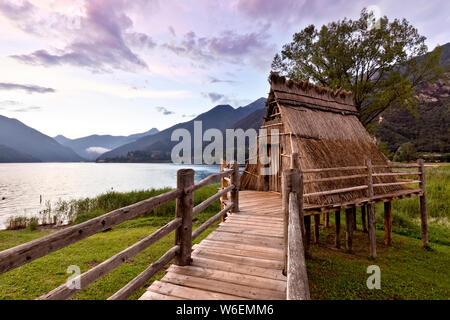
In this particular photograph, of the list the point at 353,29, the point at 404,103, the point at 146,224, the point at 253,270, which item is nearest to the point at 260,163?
the point at 146,224

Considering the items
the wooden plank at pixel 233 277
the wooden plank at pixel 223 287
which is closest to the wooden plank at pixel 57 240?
the wooden plank at pixel 223 287

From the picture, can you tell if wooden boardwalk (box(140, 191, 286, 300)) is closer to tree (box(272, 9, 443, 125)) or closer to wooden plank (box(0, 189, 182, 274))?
wooden plank (box(0, 189, 182, 274))

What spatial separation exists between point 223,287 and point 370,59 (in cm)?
2115

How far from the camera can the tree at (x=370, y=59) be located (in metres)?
16.7

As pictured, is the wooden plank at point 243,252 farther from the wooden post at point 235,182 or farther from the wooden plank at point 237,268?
the wooden post at point 235,182

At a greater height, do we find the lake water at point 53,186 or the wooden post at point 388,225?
the wooden post at point 388,225

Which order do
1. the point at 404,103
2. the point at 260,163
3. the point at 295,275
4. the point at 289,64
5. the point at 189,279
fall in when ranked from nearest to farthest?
the point at 295,275
the point at 189,279
the point at 260,163
the point at 404,103
the point at 289,64

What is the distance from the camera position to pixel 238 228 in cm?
603

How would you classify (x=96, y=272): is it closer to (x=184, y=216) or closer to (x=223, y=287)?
(x=184, y=216)

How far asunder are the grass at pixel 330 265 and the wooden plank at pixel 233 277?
334 centimetres

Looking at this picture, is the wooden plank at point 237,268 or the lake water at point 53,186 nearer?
the wooden plank at point 237,268

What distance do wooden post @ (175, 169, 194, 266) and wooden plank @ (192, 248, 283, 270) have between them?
0.55 meters
